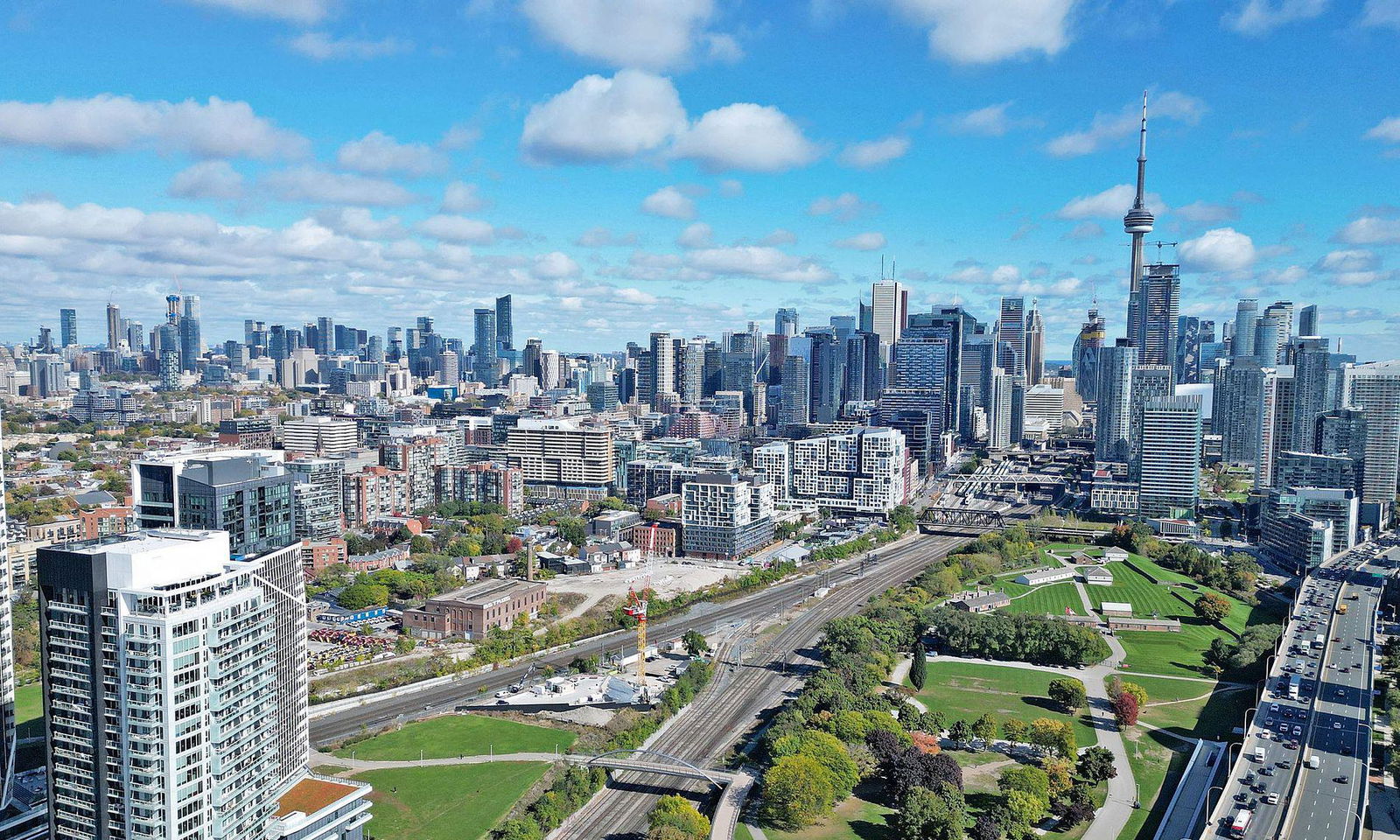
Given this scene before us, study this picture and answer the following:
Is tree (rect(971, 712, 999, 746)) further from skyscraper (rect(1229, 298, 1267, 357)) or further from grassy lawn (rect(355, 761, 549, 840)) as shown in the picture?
skyscraper (rect(1229, 298, 1267, 357))

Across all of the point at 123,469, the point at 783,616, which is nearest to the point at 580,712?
the point at 783,616

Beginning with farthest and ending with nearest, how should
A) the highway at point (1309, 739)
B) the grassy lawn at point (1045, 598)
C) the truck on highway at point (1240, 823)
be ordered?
the grassy lawn at point (1045, 598), the highway at point (1309, 739), the truck on highway at point (1240, 823)

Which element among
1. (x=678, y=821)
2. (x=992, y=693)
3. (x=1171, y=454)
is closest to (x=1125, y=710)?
(x=992, y=693)

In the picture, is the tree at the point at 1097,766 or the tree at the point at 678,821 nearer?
the tree at the point at 678,821

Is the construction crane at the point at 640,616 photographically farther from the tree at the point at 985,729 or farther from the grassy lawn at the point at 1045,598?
the grassy lawn at the point at 1045,598

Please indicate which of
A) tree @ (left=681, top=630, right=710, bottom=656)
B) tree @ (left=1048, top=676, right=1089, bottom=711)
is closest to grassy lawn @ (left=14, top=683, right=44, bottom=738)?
tree @ (left=681, top=630, right=710, bottom=656)

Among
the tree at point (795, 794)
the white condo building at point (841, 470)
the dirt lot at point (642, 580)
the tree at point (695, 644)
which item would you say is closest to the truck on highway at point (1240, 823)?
the tree at point (795, 794)
